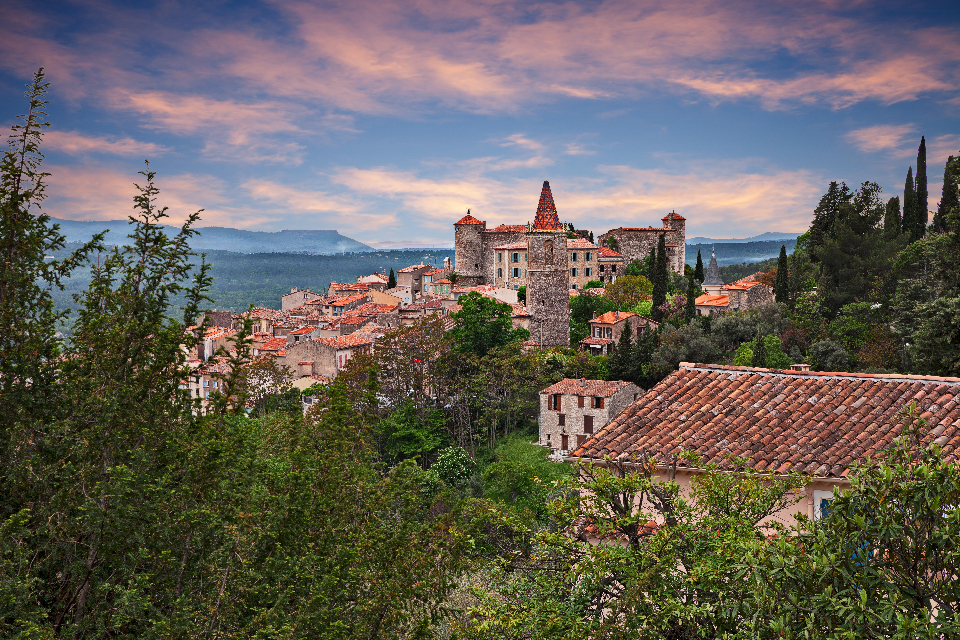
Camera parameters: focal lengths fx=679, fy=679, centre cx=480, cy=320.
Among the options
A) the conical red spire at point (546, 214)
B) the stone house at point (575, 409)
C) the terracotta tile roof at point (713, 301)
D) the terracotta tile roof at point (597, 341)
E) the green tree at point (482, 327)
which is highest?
the conical red spire at point (546, 214)

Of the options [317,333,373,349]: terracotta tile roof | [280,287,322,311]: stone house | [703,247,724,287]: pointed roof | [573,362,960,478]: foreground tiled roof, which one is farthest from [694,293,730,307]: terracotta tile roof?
[280,287,322,311]: stone house

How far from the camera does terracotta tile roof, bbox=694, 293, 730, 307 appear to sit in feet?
176

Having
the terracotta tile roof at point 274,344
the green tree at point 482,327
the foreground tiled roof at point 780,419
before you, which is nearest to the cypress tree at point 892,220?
the green tree at point 482,327

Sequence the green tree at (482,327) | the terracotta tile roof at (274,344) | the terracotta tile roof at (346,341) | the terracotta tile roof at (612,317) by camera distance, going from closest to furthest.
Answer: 1. the green tree at (482,327)
2. the terracotta tile roof at (346,341)
3. the terracotta tile roof at (612,317)
4. the terracotta tile roof at (274,344)

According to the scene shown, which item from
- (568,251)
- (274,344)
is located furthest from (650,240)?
(274,344)

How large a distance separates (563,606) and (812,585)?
2.62 metres

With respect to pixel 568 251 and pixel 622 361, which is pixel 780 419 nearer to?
pixel 622 361

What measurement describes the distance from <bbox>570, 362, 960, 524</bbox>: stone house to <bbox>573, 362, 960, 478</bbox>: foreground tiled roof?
0.01 m

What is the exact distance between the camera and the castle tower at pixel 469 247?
219ft

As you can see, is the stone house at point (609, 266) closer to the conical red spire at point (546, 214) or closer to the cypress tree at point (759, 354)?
the conical red spire at point (546, 214)

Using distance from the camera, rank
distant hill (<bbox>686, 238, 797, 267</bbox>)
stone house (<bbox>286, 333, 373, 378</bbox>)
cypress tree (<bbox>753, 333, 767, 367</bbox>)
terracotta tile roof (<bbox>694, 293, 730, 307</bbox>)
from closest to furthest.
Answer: cypress tree (<bbox>753, 333, 767, 367</bbox>) → stone house (<bbox>286, 333, 373, 378</bbox>) → terracotta tile roof (<bbox>694, 293, 730, 307</bbox>) → distant hill (<bbox>686, 238, 797, 267</bbox>)

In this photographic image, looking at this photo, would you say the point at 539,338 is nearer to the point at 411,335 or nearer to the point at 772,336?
the point at 411,335

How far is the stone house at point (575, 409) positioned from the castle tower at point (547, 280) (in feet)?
37.3

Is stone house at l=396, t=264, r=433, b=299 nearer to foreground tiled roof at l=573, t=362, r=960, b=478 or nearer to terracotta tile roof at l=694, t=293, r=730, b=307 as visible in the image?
terracotta tile roof at l=694, t=293, r=730, b=307
